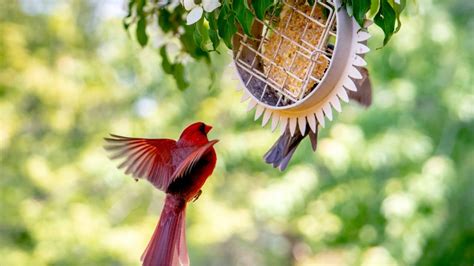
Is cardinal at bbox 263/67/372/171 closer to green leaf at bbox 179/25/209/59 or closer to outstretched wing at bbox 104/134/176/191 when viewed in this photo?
outstretched wing at bbox 104/134/176/191

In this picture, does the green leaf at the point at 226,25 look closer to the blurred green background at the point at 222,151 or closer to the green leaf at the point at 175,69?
the green leaf at the point at 175,69

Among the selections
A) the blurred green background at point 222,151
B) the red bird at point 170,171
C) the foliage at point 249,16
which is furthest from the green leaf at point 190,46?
the blurred green background at point 222,151

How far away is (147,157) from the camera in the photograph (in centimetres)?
135

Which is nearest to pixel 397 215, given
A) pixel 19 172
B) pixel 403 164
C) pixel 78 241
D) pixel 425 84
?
pixel 403 164

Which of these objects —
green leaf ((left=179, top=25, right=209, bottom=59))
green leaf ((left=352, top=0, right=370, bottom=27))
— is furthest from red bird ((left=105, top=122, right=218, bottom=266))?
green leaf ((left=179, top=25, right=209, bottom=59))

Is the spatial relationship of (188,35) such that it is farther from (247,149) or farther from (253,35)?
(247,149)

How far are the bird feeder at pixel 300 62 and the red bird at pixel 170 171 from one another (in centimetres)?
14

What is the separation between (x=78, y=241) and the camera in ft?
15.5

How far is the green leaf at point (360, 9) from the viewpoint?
1.23m

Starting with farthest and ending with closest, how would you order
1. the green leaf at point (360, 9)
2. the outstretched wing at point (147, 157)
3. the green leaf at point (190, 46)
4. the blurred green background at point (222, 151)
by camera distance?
the blurred green background at point (222, 151) → the green leaf at point (190, 46) → the outstretched wing at point (147, 157) → the green leaf at point (360, 9)

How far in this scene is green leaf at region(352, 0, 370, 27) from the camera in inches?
48.4

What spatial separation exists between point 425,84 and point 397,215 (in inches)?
33.0

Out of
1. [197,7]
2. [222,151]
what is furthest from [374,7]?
[222,151]

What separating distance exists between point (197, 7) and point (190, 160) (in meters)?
0.26
